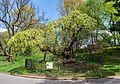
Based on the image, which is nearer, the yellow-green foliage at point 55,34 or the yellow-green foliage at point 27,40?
the yellow-green foliage at point 27,40

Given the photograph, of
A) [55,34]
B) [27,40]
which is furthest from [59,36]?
[27,40]

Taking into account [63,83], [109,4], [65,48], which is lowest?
[63,83]

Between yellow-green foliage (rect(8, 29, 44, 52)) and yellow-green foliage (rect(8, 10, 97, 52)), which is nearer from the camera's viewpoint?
yellow-green foliage (rect(8, 29, 44, 52))

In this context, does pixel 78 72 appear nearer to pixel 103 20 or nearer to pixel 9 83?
pixel 9 83

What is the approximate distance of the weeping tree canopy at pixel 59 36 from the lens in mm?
25844

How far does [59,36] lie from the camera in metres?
27.2

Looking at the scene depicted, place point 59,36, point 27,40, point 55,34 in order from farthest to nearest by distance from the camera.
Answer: point 59,36
point 55,34
point 27,40

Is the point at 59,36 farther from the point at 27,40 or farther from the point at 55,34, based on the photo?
the point at 27,40

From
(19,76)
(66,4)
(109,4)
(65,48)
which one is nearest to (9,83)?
(19,76)

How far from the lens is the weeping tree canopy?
1017 inches

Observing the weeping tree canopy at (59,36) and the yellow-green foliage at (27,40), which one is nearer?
the yellow-green foliage at (27,40)

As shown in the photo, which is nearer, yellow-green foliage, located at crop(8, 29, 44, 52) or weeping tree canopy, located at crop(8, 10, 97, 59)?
yellow-green foliage, located at crop(8, 29, 44, 52)

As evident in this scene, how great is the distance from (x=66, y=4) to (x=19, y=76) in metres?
27.8

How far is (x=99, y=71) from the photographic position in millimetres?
22219
